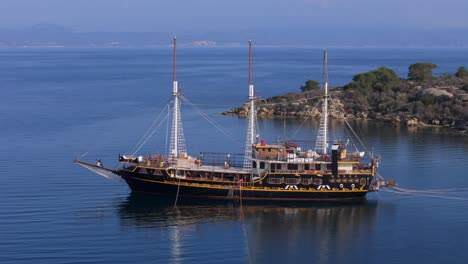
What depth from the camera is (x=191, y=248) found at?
2816 centimetres

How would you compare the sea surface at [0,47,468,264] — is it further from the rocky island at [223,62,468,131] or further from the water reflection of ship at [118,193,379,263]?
the rocky island at [223,62,468,131]

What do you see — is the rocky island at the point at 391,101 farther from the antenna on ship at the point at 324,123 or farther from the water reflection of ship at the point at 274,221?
the water reflection of ship at the point at 274,221

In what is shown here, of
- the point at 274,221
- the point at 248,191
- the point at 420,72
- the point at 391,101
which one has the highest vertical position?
the point at 420,72

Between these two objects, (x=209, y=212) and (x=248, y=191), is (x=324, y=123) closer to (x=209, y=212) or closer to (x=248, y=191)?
(x=248, y=191)

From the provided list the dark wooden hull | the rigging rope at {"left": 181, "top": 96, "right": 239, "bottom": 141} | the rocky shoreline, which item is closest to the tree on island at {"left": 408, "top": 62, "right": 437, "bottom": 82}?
the rocky shoreline

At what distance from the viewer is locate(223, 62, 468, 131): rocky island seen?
197ft

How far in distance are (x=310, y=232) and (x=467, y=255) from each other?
Answer: 6062 millimetres

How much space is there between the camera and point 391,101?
64312mm

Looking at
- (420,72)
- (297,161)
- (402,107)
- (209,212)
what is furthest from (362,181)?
(420,72)

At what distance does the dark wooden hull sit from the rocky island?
79.9 ft

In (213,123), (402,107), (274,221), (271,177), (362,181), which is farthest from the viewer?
(402,107)

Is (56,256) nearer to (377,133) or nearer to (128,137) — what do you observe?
(128,137)

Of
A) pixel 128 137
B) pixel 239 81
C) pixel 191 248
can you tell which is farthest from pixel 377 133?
pixel 239 81

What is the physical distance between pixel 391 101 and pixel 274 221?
114 ft
